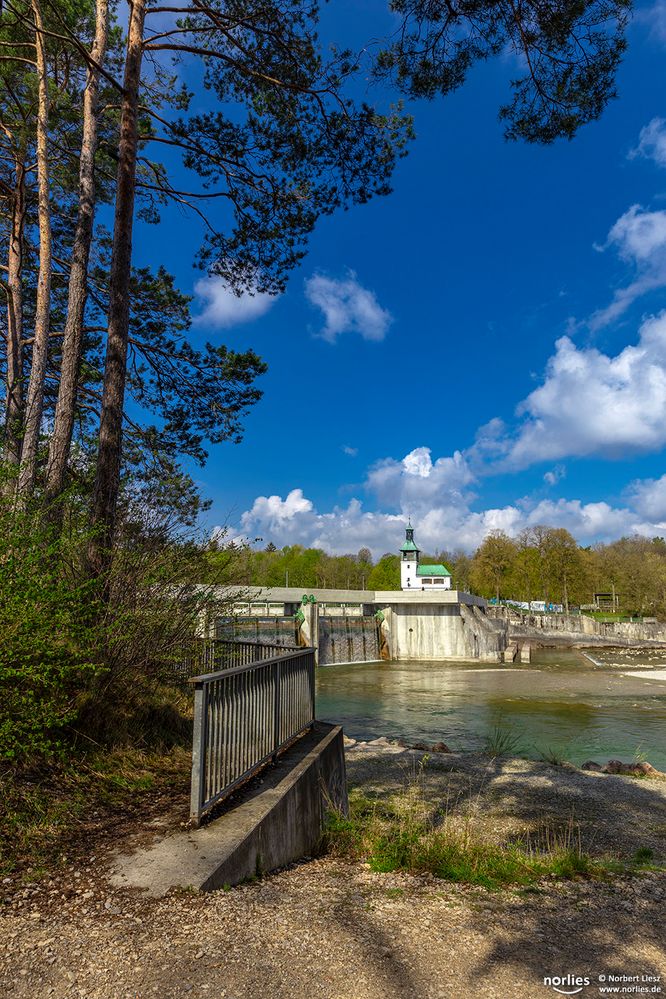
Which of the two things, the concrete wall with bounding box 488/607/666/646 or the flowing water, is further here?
the concrete wall with bounding box 488/607/666/646

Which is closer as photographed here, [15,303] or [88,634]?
[88,634]

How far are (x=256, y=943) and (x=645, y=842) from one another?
209 inches

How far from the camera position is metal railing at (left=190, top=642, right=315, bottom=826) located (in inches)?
162

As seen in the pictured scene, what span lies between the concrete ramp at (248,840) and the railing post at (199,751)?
0.14 meters

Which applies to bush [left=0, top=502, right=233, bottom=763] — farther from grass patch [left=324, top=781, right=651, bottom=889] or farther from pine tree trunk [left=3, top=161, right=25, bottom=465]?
pine tree trunk [left=3, top=161, right=25, bottom=465]

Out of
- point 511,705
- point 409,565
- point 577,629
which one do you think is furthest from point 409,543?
point 511,705

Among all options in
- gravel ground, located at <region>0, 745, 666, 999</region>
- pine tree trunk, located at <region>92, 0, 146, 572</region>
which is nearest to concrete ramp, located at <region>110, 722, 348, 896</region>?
gravel ground, located at <region>0, 745, 666, 999</region>

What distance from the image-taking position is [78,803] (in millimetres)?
4375

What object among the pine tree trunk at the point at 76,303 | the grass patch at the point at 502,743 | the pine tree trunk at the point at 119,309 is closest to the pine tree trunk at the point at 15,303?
the pine tree trunk at the point at 76,303

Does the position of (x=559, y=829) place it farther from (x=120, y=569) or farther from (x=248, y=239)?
(x=248, y=239)

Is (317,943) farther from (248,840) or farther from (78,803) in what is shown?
(78,803)

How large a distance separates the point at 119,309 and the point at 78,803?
19.3 ft

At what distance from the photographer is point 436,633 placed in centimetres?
4428

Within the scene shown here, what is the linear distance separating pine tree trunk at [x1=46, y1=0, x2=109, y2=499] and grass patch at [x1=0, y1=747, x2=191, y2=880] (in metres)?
3.50
